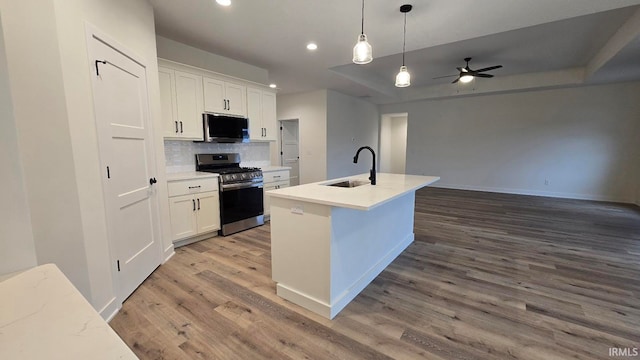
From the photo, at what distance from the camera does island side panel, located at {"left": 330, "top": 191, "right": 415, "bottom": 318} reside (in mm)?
2023

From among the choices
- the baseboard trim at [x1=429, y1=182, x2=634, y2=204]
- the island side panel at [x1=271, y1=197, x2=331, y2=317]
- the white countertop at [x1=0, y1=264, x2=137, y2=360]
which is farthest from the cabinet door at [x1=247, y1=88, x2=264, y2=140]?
the baseboard trim at [x1=429, y1=182, x2=634, y2=204]

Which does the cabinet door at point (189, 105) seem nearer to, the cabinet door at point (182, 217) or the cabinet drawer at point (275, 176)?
the cabinet door at point (182, 217)

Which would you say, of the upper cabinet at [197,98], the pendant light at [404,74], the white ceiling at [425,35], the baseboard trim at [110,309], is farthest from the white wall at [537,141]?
the baseboard trim at [110,309]

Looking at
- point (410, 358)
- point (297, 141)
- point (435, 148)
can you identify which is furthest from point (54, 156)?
point (435, 148)

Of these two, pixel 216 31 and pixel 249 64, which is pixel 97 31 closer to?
pixel 216 31

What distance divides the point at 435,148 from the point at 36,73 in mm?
8131

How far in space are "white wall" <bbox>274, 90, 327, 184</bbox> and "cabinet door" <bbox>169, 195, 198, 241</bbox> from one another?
151 inches

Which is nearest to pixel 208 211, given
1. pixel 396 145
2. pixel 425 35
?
pixel 425 35

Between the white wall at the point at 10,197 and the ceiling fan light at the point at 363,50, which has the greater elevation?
the ceiling fan light at the point at 363,50

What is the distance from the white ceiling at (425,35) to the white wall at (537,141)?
667 mm

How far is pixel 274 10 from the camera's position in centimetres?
274

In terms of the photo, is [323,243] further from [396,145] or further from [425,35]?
[396,145]

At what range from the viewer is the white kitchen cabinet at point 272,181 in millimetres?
4332

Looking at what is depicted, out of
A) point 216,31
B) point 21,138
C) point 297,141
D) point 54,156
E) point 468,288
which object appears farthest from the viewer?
point 297,141
